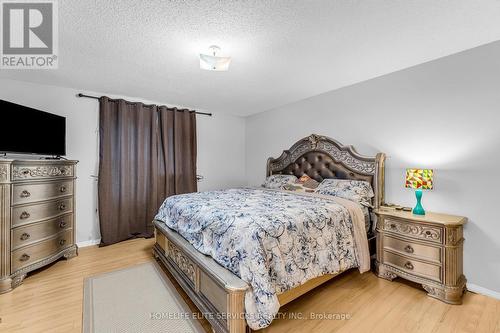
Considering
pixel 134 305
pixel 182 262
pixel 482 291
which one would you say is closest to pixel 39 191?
pixel 134 305

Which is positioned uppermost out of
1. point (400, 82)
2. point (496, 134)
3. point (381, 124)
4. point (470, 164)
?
point (400, 82)

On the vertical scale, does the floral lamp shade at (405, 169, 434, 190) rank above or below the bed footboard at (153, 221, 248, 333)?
above

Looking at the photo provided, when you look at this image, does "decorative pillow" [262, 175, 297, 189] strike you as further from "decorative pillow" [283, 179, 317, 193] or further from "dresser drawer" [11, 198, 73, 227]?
"dresser drawer" [11, 198, 73, 227]

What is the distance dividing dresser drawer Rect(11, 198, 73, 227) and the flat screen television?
2.03ft

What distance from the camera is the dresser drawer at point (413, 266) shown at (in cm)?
206

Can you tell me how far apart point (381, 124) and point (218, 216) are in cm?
238

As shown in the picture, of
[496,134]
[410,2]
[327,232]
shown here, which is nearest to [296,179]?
[327,232]

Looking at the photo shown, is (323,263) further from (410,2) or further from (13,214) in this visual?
(13,214)

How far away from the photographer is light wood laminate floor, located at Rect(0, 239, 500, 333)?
1.70 meters

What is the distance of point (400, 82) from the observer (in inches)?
106

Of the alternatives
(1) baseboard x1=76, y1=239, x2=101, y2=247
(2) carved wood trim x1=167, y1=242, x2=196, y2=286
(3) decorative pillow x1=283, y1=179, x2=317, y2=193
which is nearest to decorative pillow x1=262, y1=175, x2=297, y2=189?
(3) decorative pillow x1=283, y1=179, x2=317, y2=193

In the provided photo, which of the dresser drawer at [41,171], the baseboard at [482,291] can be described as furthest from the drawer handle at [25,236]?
the baseboard at [482,291]

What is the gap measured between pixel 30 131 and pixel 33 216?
97cm

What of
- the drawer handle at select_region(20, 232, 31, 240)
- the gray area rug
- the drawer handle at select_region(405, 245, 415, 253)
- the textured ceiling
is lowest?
the gray area rug
